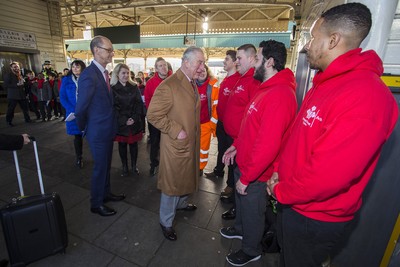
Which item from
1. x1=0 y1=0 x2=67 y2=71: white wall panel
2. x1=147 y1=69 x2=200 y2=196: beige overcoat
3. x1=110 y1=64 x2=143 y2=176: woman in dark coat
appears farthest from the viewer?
x1=0 y1=0 x2=67 y2=71: white wall panel

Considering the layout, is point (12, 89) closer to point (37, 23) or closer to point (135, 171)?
point (37, 23)

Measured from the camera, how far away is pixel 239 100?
2639mm

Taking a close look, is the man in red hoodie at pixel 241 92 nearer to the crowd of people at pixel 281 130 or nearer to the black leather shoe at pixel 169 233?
the crowd of people at pixel 281 130

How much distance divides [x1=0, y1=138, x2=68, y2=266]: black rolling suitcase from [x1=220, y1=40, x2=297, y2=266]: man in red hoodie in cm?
169

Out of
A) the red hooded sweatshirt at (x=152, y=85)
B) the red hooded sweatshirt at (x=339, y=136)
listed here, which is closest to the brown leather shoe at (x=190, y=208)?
the red hooded sweatshirt at (x=339, y=136)

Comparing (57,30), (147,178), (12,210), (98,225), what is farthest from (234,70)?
(57,30)

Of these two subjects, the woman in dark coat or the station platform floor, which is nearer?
the station platform floor

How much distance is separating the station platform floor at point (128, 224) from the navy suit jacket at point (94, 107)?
3.47ft

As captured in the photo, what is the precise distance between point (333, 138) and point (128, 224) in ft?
8.01

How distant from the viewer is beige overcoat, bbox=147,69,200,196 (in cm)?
198

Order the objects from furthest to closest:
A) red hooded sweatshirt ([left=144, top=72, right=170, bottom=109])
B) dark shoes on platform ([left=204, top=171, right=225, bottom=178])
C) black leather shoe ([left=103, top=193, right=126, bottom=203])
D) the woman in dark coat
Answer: red hooded sweatshirt ([left=144, top=72, right=170, bottom=109]), dark shoes on platform ([left=204, top=171, right=225, bottom=178]), the woman in dark coat, black leather shoe ([left=103, top=193, right=126, bottom=203])

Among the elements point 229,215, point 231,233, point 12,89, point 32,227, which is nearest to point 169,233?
point 231,233

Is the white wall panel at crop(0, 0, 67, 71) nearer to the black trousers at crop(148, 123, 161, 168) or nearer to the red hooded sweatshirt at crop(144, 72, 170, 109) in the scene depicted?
the red hooded sweatshirt at crop(144, 72, 170, 109)

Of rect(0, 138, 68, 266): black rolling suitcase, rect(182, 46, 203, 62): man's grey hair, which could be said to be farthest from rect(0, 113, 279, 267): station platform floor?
rect(182, 46, 203, 62): man's grey hair
